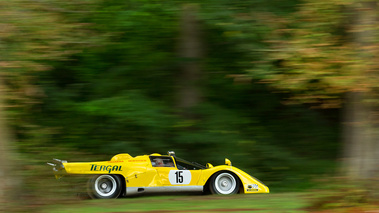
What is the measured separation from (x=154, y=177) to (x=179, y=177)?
62cm

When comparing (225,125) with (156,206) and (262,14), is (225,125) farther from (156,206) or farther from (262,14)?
(156,206)

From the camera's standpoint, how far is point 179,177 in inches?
490

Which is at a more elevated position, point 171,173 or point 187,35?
point 187,35

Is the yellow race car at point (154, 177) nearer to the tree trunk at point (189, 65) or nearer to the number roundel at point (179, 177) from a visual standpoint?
the number roundel at point (179, 177)

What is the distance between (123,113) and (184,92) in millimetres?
2423

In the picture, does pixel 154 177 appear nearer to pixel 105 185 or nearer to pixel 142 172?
pixel 142 172

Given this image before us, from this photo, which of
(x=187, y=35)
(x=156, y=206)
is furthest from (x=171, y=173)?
(x=187, y=35)

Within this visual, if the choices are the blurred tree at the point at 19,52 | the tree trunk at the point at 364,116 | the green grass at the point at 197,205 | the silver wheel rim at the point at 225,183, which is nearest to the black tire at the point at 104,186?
the green grass at the point at 197,205

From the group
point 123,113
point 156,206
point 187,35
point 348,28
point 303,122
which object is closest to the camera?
point 156,206

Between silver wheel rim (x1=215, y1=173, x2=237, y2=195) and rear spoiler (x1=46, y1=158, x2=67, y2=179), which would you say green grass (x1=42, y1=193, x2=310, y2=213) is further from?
silver wheel rim (x1=215, y1=173, x2=237, y2=195)

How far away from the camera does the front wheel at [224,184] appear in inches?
490

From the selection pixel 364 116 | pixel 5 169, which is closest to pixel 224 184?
pixel 364 116

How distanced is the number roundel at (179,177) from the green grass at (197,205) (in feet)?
4.61

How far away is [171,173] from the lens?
12.4 metres
